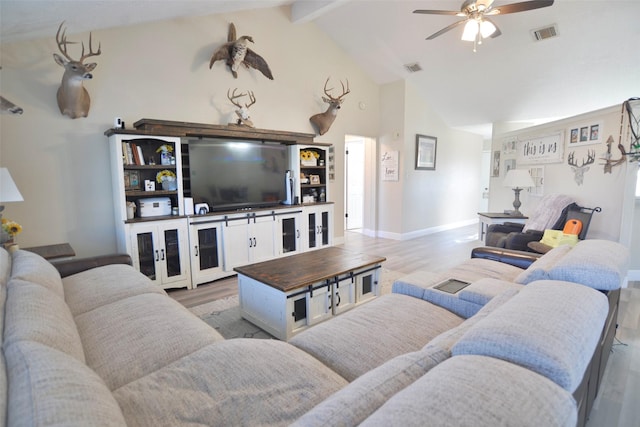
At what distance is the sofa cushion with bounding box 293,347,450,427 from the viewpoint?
27.5 inches

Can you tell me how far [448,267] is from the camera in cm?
433

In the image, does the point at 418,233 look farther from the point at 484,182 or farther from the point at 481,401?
the point at 481,401

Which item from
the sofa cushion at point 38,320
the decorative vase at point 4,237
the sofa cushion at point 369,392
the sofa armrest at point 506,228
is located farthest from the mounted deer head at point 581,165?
the decorative vase at point 4,237

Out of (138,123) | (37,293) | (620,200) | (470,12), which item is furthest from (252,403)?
(620,200)

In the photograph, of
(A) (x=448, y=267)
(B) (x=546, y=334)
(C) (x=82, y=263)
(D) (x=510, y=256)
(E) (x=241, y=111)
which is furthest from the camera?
(A) (x=448, y=267)

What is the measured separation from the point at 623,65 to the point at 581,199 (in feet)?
6.34

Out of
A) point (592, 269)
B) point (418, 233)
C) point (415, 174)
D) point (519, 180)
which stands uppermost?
point (415, 174)

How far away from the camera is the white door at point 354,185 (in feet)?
22.9

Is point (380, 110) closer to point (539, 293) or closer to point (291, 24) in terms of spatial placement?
point (291, 24)

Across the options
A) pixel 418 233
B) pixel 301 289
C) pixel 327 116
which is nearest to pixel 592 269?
pixel 301 289

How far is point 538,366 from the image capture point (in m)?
0.78

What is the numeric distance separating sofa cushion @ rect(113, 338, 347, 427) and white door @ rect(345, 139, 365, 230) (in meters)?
5.73

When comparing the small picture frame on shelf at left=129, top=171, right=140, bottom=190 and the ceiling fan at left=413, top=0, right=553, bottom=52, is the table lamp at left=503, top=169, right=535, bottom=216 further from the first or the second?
the small picture frame on shelf at left=129, top=171, right=140, bottom=190

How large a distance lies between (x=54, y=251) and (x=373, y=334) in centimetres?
279
